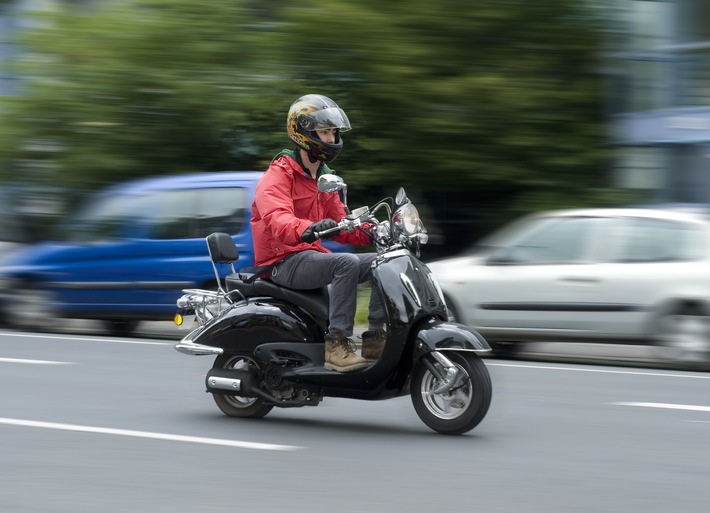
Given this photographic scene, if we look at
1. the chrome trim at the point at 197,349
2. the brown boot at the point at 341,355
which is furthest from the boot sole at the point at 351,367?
the chrome trim at the point at 197,349

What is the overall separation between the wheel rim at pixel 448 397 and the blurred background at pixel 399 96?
10.2 meters

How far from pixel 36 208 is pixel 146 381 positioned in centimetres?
1012

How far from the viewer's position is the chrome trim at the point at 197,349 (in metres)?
7.94

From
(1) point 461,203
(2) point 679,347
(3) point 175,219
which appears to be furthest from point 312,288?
(1) point 461,203

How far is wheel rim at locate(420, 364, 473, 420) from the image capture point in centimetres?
721

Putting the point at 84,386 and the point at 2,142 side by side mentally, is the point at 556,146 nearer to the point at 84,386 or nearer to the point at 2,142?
the point at 2,142

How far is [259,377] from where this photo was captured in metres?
7.93

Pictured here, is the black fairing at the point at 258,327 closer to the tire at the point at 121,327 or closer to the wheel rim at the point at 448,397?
the wheel rim at the point at 448,397

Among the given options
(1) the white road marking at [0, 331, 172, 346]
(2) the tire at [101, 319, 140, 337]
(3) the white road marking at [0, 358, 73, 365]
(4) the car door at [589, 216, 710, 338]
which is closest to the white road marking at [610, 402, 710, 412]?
(4) the car door at [589, 216, 710, 338]

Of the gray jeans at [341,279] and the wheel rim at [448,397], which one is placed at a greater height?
the gray jeans at [341,279]

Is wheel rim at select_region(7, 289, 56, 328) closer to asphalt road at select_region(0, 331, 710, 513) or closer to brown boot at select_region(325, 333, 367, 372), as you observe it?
asphalt road at select_region(0, 331, 710, 513)

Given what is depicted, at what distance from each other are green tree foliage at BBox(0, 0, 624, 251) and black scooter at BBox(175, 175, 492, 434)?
9713 mm

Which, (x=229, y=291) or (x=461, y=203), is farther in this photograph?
(x=461, y=203)

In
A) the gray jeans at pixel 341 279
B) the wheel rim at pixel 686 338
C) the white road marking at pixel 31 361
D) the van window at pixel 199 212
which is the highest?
the gray jeans at pixel 341 279
